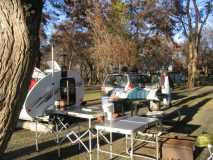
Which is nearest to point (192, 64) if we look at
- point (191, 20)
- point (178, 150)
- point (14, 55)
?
point (191, 20)

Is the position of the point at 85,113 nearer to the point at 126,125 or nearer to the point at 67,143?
the point at 67,143

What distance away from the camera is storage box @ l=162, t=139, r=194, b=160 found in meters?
6.36

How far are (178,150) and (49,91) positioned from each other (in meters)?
5.80

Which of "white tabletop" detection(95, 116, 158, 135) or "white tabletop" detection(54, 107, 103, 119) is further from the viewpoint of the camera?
"white tabletop" detection(54, 107, 103, 119)

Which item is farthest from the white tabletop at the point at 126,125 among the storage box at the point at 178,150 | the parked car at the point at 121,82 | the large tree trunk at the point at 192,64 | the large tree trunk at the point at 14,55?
the large tree trunk at the point at 192,64

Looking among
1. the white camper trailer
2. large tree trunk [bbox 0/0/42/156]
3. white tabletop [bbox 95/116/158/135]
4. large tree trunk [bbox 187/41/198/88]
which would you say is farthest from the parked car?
large tree trunk [bbox 187/41/198/88]

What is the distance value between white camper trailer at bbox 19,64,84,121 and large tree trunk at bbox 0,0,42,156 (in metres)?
6.77

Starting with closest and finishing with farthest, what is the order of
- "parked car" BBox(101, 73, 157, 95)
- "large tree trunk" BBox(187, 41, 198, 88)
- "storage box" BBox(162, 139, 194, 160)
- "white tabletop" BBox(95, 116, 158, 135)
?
"white tabletop" BBox(95, 116, 158, 135) → "storage box" BBox(162, 139, 194, 160) → "parked car" BBox(101, 73, 157, 95) → "large tree trunk" BBox(187, 41, 198, 88)

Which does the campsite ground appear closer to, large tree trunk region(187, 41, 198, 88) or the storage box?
the storage box

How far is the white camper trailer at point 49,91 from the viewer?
10.3 m

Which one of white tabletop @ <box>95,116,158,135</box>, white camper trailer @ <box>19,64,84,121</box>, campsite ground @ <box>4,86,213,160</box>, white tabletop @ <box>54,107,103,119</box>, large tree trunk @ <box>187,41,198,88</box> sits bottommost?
campsite ground @ <box>4,86,213,160</box>

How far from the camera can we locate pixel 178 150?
638cm

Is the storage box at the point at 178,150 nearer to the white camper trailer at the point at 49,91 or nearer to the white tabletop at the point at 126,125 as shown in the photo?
the white tabletop at the point at 126,125

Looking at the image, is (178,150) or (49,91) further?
(49,91)
